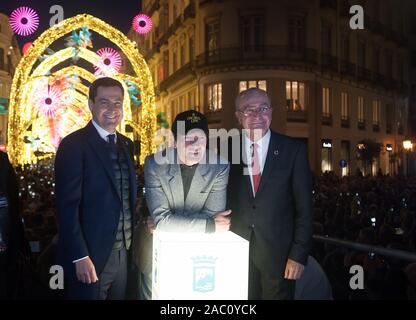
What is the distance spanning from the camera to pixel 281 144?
418 centimetres

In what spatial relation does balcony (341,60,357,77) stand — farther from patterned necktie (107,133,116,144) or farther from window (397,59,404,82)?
patterned necktie (107,133,116,144)

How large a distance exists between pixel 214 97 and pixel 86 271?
28.6 meters

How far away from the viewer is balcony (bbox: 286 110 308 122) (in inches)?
1215

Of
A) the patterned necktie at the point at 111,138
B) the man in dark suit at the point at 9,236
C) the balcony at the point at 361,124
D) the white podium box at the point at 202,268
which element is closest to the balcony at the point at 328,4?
the balcony at the point at 361,124

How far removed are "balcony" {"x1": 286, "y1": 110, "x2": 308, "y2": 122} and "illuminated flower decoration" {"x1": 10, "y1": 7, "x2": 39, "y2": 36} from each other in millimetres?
16364

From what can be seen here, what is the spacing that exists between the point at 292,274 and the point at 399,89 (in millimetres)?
39935

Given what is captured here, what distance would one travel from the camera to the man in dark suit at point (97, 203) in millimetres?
3768

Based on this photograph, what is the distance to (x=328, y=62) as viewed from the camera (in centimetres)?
3216

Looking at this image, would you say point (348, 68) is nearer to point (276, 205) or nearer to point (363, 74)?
point (363, 74)

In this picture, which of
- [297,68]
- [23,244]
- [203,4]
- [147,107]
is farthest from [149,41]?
[23,244]

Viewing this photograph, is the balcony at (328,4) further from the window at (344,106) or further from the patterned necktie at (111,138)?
the patterned necktie at (111,138)

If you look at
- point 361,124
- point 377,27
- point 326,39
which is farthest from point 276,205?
point 377,27

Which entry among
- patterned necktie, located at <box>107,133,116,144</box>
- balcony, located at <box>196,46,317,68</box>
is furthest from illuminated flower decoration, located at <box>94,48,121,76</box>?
patterned necktie, located at <box>107,133,116,144</box>
